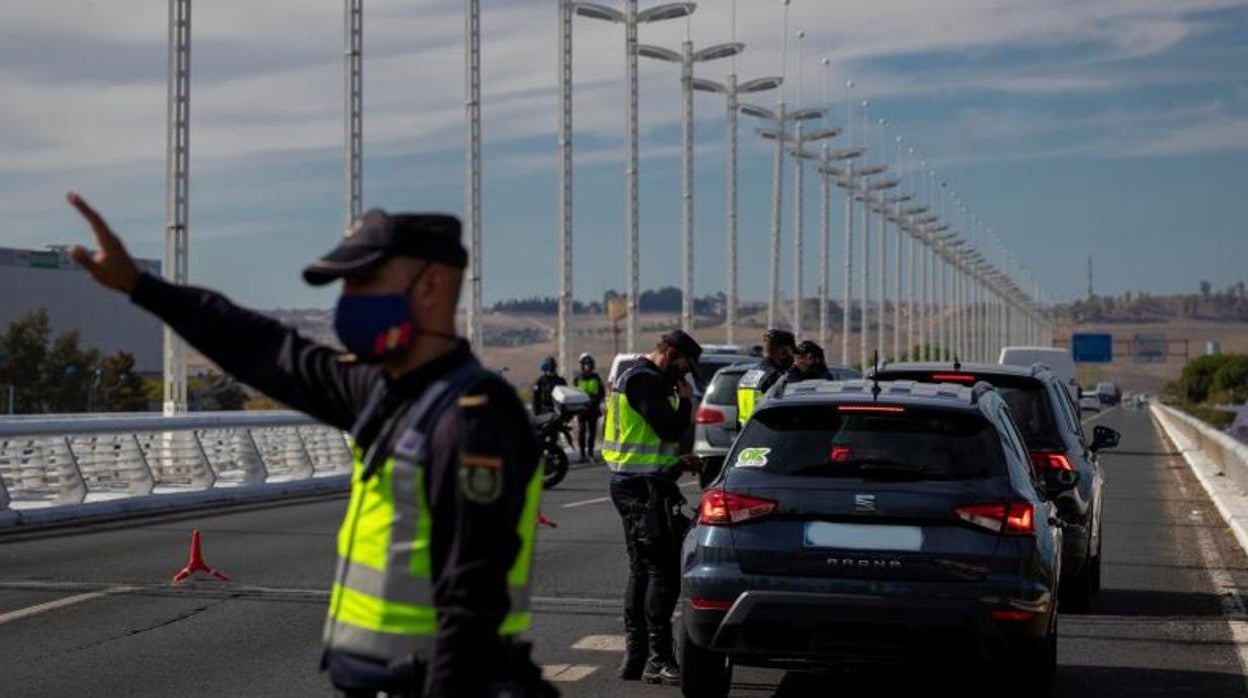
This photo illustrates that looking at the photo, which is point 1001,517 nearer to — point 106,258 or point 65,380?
point 106,258

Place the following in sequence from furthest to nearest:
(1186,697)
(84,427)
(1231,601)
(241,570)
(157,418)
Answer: (157,418), (84,427), (241,570), (1231,601), (1186,697)

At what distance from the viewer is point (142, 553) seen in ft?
61.5

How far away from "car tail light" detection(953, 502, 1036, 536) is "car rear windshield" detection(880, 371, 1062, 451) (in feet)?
16.3

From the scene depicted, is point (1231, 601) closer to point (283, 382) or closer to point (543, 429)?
point (283, 382)

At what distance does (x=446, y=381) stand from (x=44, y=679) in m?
7.33

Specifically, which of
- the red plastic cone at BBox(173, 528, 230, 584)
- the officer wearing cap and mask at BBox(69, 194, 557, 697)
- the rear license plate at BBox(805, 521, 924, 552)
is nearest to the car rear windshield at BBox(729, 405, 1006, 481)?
the rear license plate at BBox(805, 521, 924, 552)

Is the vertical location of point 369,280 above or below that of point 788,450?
above

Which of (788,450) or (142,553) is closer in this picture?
(788,450)

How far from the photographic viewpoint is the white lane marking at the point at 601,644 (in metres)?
12.4

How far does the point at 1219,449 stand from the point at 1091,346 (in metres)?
124

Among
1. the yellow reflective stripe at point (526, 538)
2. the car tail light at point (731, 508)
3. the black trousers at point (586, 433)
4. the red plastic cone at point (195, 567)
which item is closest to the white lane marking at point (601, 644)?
the car tail light at point (731, 508)

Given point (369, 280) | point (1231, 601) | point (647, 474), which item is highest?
point (369, 280)

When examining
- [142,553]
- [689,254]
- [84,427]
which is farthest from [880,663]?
[689,254]

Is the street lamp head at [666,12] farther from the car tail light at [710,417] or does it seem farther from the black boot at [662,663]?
the black boot at [662,663]
